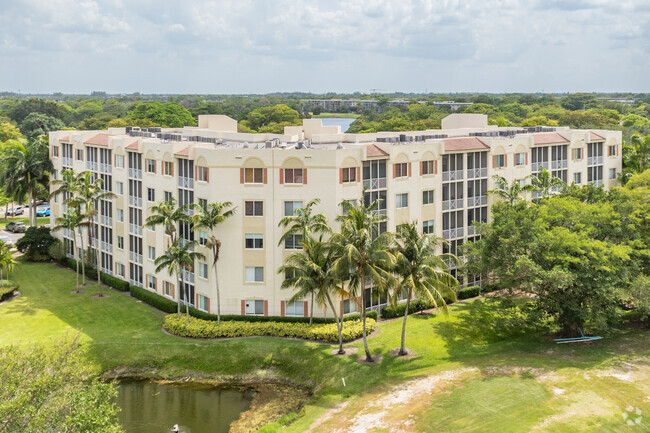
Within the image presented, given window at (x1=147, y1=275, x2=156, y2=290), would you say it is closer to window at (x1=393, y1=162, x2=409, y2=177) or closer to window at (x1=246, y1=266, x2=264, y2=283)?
window at (x1=246, y1=266, x2=264, y2=283)

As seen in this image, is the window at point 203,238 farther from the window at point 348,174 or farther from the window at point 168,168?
the window at point 348,174

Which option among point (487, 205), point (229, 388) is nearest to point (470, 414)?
point (229, 388)

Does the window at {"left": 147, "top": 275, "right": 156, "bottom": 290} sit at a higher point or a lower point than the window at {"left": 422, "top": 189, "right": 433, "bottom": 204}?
lower

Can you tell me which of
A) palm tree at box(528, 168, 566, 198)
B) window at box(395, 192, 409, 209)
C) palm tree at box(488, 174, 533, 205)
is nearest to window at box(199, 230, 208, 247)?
window at box(395, 192, 409, 209)

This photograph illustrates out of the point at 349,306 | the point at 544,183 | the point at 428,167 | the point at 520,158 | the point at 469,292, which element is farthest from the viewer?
the point at 520,158

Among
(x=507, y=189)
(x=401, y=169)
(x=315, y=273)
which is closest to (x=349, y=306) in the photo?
(x=315, y=273)

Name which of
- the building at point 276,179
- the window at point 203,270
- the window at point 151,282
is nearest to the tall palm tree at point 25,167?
the building at point 276,179

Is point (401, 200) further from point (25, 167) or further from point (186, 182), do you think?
point (25, 167)
